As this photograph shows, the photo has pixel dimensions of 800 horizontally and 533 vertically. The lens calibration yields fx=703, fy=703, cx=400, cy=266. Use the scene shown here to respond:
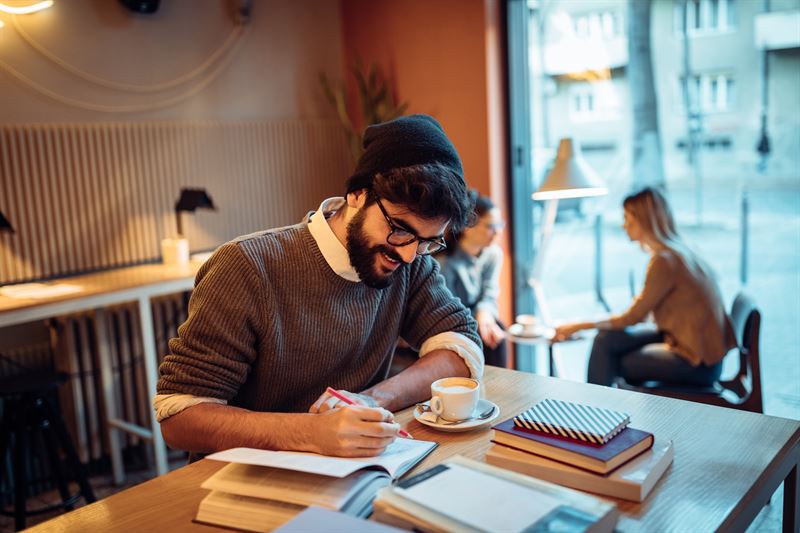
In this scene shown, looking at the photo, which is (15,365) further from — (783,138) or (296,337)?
(783,138)

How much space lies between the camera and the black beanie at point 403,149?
1.43 meters

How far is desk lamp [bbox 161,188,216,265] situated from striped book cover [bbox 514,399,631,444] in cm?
255

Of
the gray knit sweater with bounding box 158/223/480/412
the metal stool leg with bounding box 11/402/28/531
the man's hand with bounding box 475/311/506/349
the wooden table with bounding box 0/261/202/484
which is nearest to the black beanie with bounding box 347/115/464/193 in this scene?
the gray knit sweater with bounding box 158/223/480/412

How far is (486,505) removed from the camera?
961 millimetres

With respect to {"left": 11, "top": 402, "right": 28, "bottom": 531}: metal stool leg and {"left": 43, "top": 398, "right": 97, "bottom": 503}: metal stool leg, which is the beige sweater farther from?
{"left": 11, "top": 402, "right": 28, "bottom": 531}: metal stool leg

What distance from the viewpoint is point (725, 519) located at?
1043mm

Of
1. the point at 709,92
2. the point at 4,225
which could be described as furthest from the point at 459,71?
the point at 4,225

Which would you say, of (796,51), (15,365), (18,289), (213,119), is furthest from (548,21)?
(15,365)

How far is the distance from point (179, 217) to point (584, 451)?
2823 millimetres

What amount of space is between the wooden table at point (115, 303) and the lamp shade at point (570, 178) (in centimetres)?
158

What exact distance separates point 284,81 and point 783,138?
2693 mm

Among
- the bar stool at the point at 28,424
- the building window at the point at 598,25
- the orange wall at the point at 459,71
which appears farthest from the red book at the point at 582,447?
the building window at the point at 598,25

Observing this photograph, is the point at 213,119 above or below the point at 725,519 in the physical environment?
above

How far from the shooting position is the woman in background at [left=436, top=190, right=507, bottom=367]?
3.30 m
